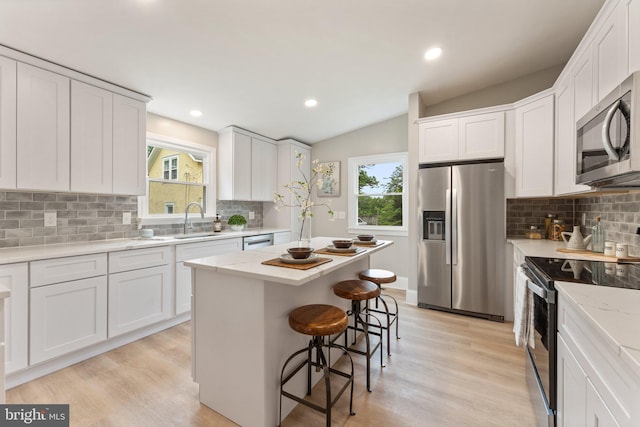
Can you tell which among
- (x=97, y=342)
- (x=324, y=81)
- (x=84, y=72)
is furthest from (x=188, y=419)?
(x=324, y=81)

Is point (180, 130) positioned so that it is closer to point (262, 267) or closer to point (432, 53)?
point (262, 267)

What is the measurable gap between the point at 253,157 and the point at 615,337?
4.30 meters

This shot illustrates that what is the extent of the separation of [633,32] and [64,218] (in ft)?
13.9

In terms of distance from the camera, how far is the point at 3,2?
1742 millimetres

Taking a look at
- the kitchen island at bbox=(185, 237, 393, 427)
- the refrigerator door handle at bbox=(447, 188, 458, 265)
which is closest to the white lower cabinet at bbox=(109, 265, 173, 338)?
the kitchen island at bbox=(185, 237, 393, 427)

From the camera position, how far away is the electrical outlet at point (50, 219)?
253 cm

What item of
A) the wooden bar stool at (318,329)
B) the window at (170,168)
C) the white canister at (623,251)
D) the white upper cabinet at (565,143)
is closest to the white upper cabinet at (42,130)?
the window at (170,168)

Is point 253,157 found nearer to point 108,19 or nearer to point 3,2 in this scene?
point 108,19

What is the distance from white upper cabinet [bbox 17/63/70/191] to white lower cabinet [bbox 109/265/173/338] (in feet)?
3.09

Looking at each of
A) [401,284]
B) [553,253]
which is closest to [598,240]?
[553,253]

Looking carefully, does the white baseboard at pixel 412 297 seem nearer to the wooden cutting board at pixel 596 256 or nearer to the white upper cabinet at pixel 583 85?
the wooden cutting board at pixel 596 256

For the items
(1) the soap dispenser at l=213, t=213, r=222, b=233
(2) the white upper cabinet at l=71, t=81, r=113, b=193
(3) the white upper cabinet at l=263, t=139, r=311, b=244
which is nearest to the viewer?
(2) the white upper cabinet at l=71, t=81, r=113, b=193

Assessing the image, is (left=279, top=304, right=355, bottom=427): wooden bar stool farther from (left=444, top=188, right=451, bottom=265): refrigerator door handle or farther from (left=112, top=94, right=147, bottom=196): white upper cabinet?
(left=112, top=94, right=147, bottom=196): white upper cabinet

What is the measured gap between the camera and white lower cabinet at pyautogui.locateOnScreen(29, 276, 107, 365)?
2064 mm
